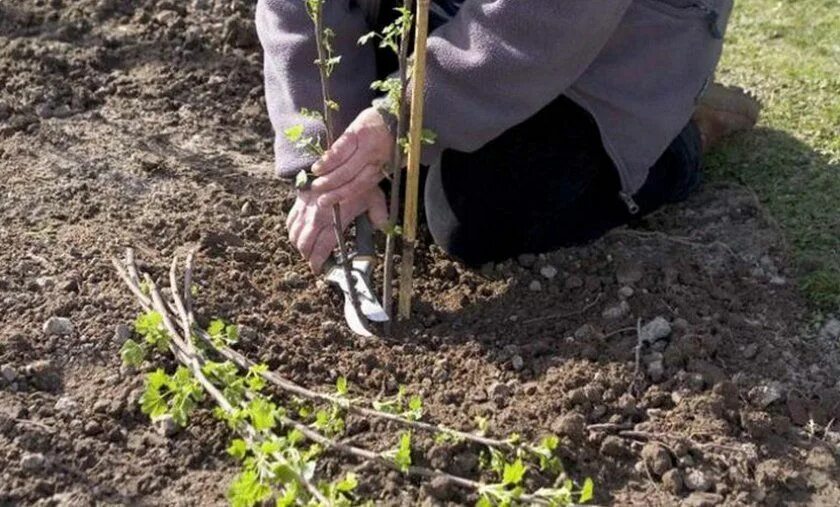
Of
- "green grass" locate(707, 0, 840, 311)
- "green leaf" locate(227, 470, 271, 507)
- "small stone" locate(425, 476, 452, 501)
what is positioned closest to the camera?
"green leaf" locate(227, 470, 271, 507)

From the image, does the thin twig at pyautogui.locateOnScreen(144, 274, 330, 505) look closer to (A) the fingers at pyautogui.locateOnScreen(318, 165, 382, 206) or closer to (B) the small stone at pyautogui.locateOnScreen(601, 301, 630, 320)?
(A) the fingers at pyautogui.locateOnScreen(318, 165, 382, 206)

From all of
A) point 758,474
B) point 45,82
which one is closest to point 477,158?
point 758,474

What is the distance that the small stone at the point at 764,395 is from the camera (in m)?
2.80

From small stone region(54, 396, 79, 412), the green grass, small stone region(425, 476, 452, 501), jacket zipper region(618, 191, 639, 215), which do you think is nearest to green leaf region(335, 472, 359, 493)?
small stone region(425, 476, 452, 501)

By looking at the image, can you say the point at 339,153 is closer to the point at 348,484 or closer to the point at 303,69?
the point at 303,69

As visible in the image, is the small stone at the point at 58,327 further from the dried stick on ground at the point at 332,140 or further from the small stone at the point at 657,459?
the small stone at the point at 657,459

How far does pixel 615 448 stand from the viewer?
8.79 ft

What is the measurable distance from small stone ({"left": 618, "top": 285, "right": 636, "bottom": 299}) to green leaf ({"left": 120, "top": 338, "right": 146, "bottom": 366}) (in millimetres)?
1015

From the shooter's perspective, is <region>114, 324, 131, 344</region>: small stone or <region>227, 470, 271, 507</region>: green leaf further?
<region>114, 324, 131, 344</region>: small stone

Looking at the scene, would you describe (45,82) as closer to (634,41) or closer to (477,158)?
(477,158)

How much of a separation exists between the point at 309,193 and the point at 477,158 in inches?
15.7

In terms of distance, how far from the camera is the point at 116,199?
11.1ft

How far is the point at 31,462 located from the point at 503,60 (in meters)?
1.21

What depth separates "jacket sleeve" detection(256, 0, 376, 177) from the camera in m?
3.21
